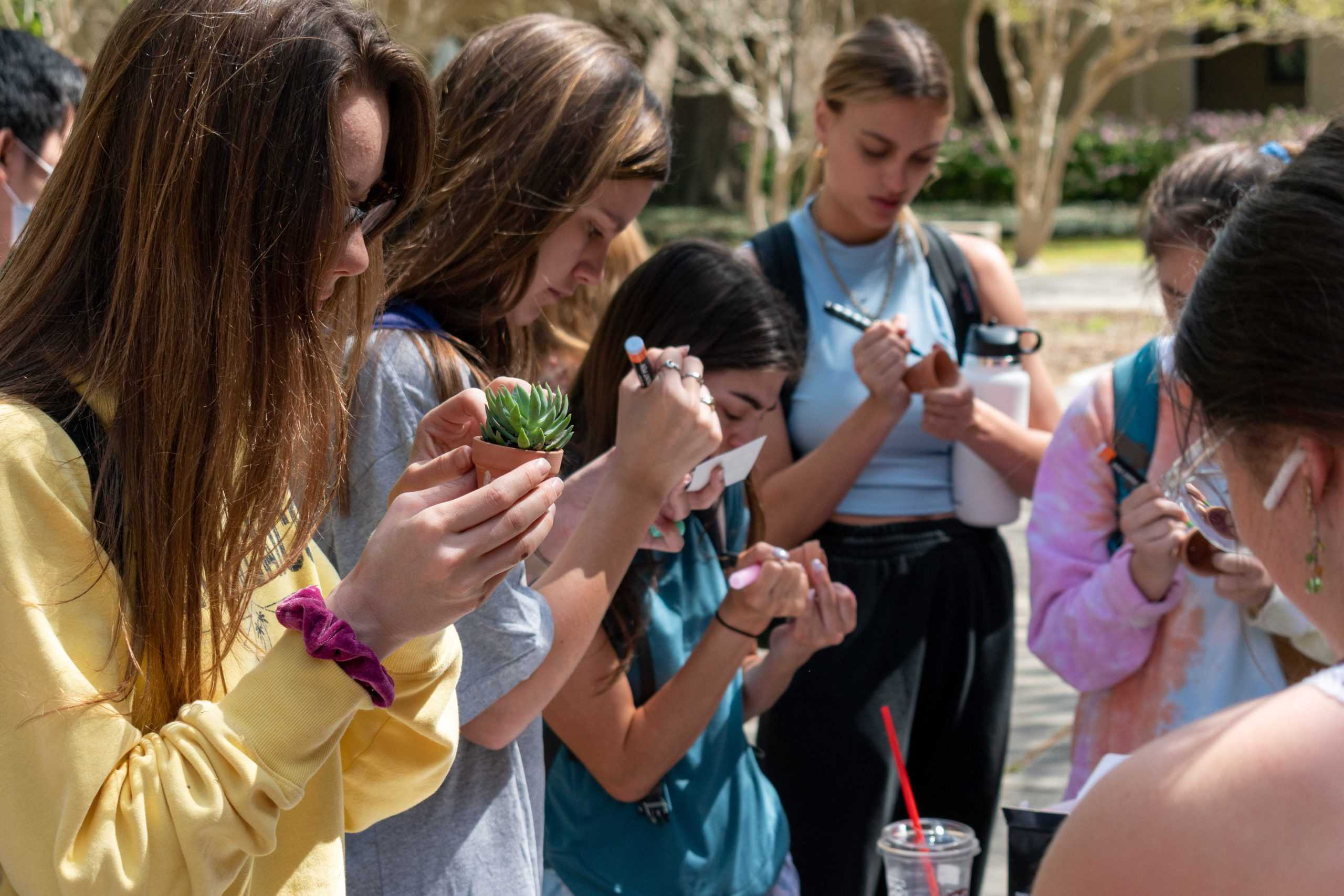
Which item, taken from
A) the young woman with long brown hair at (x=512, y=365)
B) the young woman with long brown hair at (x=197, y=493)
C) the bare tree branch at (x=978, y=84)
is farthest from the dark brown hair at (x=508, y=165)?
the bare tree branch at (x=978, y=84)

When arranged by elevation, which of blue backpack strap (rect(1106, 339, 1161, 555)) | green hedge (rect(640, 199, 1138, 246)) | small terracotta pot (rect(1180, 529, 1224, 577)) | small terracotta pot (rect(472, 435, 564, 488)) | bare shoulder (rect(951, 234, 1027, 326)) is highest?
small terracotta pot (rect(472, 435, 564, 488))

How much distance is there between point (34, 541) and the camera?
1.20 metres

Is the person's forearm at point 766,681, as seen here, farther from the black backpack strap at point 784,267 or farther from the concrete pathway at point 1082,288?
the concrete pathway at point 1082,288

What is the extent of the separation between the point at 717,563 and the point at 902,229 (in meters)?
1.23

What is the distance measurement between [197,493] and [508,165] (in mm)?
973

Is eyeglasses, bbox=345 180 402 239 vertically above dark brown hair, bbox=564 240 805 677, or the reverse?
eyeglasses, bbox=345 180 402 239

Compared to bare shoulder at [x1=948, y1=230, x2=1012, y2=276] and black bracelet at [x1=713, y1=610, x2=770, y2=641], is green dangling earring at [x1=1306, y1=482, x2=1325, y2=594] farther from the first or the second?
bare shoulder at [x1=948, y1=230, x2=1012, y2=276]

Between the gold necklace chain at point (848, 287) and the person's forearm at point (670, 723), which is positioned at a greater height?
the gold necklace chain at point (848, 287)

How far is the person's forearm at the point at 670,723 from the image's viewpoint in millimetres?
2314

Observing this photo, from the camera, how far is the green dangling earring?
4.26 feet

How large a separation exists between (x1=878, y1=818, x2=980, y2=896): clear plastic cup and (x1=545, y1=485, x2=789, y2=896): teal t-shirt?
334mm

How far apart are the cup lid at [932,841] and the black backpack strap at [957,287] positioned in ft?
4.82

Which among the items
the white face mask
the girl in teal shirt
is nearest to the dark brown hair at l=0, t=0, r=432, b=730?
the girl in teal shirt

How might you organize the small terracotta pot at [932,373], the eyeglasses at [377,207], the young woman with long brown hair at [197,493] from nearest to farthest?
the young woman with long brown hair at [197,493]
the eyeglasses at [377,207]
the small terracotta pot at [932,373]
